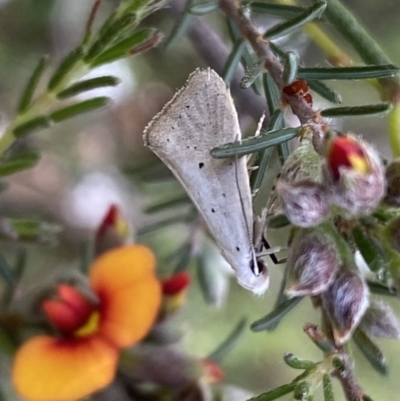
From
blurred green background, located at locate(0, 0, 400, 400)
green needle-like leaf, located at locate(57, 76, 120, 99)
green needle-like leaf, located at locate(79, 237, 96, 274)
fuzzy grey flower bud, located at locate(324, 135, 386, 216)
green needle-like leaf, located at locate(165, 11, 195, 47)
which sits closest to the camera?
fuzzy grey flower bud, located at locate(324, 135, 386, 216)

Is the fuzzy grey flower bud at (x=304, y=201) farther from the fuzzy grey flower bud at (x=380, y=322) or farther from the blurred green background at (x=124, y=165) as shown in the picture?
the blurred green background at (x=124, y=165)

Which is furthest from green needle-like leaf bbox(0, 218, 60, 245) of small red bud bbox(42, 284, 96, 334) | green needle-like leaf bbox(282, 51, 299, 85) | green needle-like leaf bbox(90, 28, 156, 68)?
green needle-like leaf bbox(282, 51, 299, 85)

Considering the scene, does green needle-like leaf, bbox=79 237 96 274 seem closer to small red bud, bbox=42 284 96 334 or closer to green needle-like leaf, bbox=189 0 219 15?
small red bud, bbox=42 284 96 334

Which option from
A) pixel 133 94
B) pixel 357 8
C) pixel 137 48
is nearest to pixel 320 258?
pixel 137 48

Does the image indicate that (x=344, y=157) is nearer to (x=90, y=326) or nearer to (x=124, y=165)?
(x=90, y=326)

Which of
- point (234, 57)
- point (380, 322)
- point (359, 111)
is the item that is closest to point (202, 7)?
point (234, 57)

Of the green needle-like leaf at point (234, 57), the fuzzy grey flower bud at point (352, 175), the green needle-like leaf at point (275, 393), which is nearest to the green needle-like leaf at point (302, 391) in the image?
the green needle-like leaf at point (275, 393)

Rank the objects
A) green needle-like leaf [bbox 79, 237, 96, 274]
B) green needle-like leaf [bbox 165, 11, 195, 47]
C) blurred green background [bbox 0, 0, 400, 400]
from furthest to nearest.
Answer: blurred green background [bbox 0, 0, 400, 400], green needle-like leaf [bbox 79, 237, 96, 274], green needle-like leaf [bbox 165, 11, 195, 47]

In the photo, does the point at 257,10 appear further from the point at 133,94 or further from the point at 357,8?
the point at 133,94
